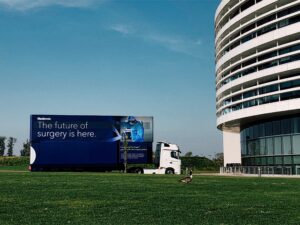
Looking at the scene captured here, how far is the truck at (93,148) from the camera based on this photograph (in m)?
49.7

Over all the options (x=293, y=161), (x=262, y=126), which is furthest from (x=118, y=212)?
(x=262, y=126)

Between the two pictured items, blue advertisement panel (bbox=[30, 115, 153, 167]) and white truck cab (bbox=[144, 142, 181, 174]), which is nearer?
blue advertisement panel (bbox=[30, 115, 153, 167])

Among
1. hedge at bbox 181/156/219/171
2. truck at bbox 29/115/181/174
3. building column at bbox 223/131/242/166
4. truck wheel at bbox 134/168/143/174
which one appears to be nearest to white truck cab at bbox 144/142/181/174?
truck at bbox 29/115/181/174

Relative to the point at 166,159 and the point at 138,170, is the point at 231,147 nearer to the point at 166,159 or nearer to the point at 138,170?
the point at 166,159

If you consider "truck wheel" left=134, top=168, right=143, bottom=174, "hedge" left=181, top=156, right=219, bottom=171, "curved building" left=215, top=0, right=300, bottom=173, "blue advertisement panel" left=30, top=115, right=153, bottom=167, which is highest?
"curved building" left=215, top=0, right=300, bottom=173

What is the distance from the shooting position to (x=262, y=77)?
5328 cm

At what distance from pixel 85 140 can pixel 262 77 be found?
73.4 feet

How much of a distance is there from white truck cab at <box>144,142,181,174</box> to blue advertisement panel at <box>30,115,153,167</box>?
6.54 feet

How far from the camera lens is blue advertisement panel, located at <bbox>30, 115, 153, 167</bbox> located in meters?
49.7

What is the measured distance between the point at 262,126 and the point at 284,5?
16.0 meters

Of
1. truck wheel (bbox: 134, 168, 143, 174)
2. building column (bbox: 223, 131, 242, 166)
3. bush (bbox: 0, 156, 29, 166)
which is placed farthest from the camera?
bush (bbox: 0, 156, 29, 166)

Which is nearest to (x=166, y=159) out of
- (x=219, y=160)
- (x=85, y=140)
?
(x=85, y=140)

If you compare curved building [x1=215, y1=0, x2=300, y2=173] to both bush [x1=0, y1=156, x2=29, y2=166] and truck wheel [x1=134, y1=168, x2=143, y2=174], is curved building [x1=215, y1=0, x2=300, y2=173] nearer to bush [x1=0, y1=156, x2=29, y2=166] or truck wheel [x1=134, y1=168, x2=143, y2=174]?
truck wheel [x1=134, y1=168, x2=143, y2=174]

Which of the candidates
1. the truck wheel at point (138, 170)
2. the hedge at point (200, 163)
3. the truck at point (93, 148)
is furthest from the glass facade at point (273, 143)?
the hedge at point (200, 163)
